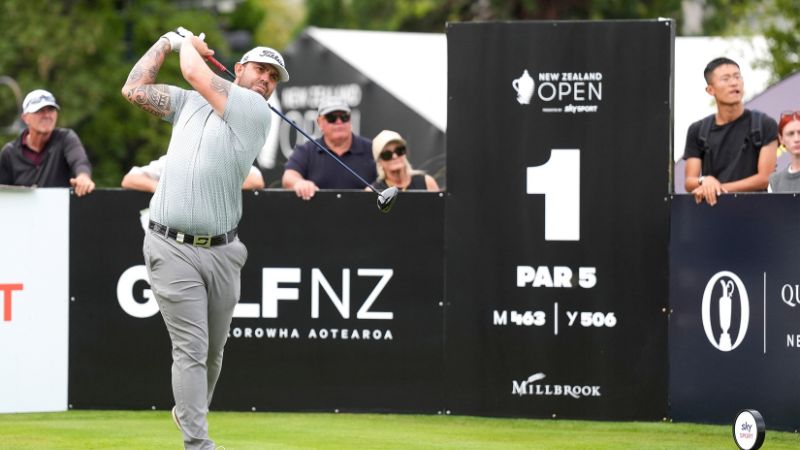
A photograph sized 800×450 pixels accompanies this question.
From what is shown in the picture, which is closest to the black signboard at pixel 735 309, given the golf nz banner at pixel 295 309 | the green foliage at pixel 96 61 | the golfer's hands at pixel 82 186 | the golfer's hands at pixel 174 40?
the golf nz banner at pixel 295 309

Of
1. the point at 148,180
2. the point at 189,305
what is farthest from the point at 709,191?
the point at 148,180

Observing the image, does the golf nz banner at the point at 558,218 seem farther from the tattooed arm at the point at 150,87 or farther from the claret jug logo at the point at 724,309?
the tattooed arm at the point at 150,87

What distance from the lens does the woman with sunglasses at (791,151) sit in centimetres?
912

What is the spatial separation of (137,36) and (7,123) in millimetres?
5975

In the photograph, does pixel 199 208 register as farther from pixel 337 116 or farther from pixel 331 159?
pixel 337 116

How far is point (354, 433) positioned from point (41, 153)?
3145 mm

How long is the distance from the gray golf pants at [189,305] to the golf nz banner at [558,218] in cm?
225

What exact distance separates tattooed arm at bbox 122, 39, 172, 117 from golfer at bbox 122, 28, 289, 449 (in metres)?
0.01

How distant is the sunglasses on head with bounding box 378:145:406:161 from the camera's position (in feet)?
33.0

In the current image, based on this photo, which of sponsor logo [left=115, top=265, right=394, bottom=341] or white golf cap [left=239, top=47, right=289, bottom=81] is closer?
white golf cap [left=239, top=47, right=289, bottom=81]

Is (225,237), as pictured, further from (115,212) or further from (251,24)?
(251,24)

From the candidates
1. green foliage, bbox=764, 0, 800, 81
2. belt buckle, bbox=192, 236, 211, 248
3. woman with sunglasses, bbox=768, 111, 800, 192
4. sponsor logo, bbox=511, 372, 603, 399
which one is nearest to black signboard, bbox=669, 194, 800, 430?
woman with sunglasses, bbox=768, 111, 800, 192

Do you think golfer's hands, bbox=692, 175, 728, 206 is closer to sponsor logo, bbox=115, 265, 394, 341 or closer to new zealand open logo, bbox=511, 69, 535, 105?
new zealand open logo, bbox=511, 69, 535, 105

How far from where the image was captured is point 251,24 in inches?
1804
